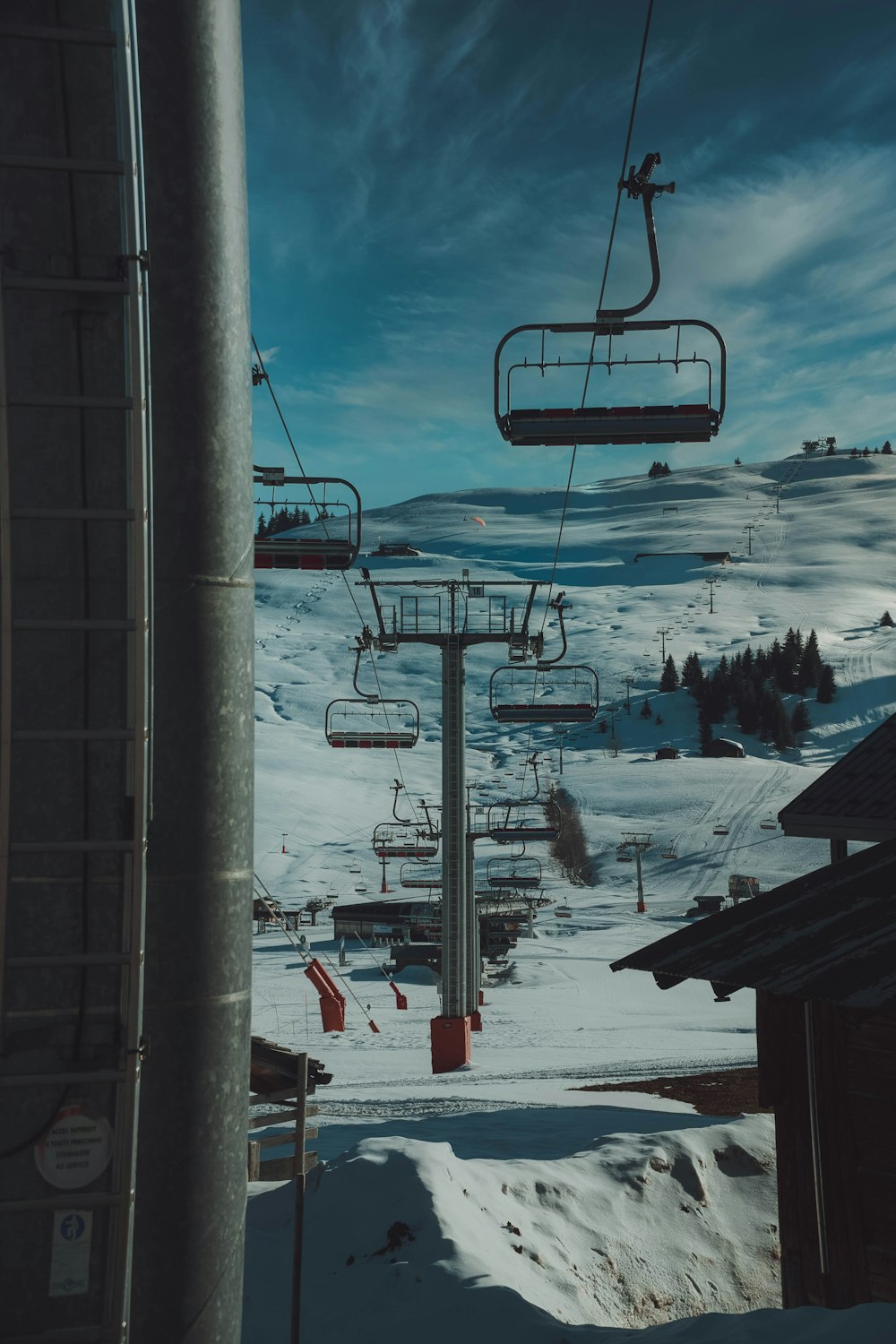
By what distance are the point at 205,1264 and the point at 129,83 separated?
3.71m

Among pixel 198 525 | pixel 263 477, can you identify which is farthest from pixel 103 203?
pixel 263 477

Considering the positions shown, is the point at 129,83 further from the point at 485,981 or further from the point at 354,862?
the point at 354,862

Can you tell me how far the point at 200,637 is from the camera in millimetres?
3562

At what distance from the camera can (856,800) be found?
1052 centimetres

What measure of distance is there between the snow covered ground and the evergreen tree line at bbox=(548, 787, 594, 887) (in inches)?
30.6

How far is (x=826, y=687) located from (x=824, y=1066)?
102084 mm

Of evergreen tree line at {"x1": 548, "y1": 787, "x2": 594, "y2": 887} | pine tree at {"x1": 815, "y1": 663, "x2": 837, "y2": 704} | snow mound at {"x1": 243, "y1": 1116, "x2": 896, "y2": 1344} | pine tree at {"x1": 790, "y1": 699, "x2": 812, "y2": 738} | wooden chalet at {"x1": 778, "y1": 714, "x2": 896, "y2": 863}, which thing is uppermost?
pine tree at {"x1": 815, "y1": 663, "x2": 837, "y2": 704}

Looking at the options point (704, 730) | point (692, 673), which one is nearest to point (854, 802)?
point (704, 730)

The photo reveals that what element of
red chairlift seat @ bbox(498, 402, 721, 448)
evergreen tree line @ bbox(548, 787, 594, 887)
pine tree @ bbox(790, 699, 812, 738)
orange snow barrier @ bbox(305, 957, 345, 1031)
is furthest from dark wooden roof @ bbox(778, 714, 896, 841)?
pine tree @ bbox(790, 699, 812, 738)

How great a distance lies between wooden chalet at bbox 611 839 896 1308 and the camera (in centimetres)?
595

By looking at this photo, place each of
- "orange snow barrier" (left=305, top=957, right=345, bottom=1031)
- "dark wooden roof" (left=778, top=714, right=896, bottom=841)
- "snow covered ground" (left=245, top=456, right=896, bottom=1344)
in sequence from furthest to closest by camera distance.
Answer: "orange snow barrier" (left=305, top=957, right=345, bottom=1031)
"dark wooden roof" (left=778, top=714, right=896, bottom=841)
"snow covered ground" (left=245, top=456, right=896, bottom=1344)

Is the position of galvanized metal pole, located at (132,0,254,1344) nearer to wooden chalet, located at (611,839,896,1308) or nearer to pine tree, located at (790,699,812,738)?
wooden chalet, located at (611,839,896,1308)

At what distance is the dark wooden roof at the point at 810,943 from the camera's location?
544cm

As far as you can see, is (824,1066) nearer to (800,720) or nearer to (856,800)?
(856,800)
